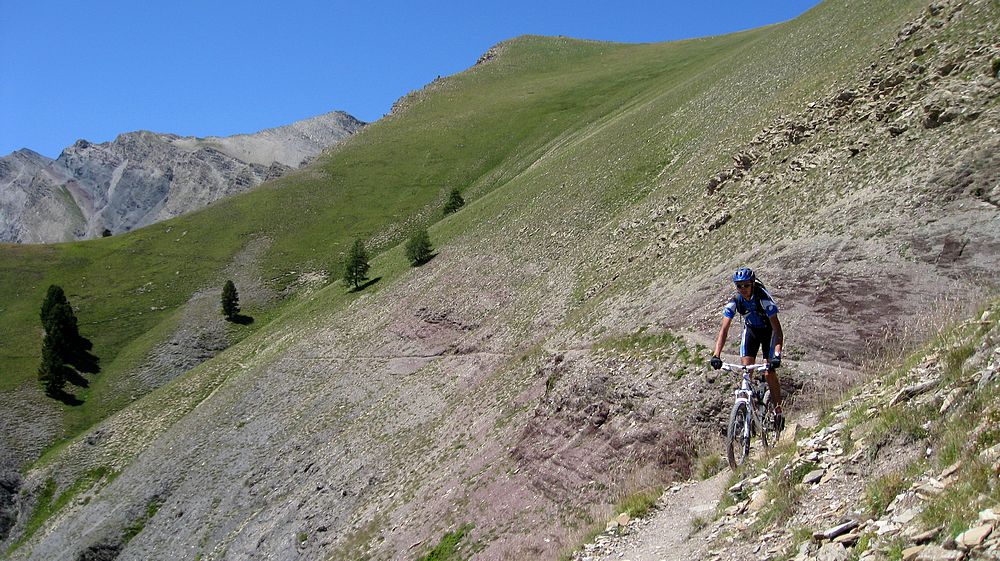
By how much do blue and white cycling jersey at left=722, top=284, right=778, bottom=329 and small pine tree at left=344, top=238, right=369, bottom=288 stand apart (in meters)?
46.5

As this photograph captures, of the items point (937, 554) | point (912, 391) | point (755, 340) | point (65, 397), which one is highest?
point (65, 397)

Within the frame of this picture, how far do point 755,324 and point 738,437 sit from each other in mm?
1930

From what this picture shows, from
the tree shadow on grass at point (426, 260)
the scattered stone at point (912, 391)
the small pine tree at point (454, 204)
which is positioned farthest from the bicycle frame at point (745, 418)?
the small pine tree at point (454, 204)

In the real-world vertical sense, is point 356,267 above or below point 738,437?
above

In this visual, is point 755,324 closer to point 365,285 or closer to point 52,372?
point 365,285

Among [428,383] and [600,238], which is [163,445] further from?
[600,238]

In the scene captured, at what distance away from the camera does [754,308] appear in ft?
35.1

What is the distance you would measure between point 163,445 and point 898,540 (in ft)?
147

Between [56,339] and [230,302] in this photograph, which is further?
[230,302]

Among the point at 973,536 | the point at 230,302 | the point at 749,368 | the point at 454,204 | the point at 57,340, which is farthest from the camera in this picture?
the point at 454,204

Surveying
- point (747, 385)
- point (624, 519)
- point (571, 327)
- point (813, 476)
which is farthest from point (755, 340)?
point (571, 327)

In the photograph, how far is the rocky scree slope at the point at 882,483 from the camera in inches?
217

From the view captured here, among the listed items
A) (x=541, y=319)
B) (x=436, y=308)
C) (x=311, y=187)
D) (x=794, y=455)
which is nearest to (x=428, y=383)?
(x=541, y=319)

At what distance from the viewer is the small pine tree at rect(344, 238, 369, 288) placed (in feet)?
179
